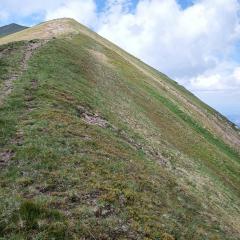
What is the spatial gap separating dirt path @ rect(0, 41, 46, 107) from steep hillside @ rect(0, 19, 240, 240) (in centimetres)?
13

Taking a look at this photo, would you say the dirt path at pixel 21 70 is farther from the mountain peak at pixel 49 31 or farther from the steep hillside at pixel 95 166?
the mountain peak at pixel 49 31

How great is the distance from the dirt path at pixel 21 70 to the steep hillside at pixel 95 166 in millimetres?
128

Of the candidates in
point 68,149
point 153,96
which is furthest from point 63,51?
point 68,149

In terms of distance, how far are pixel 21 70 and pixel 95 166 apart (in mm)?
26834

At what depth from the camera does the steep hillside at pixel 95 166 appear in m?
16.5

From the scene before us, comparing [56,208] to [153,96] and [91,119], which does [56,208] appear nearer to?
[91,119]

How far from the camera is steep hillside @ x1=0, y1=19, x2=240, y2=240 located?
1647 cm

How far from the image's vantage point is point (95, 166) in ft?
72.3

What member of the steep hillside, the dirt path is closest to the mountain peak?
the dirt path

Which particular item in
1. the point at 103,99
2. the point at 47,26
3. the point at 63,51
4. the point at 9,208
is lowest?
the point at 9,208

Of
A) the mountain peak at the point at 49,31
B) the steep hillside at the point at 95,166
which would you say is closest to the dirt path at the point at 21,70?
the steep hillside at the point at 95,166

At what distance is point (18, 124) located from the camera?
27.2 metres

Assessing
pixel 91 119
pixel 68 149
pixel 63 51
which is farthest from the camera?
pixel 63 51

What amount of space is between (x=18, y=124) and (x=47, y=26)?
75.0 meters
